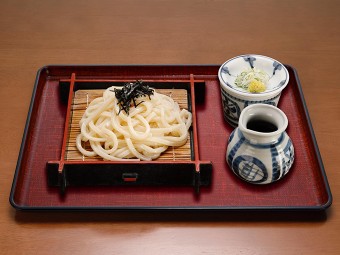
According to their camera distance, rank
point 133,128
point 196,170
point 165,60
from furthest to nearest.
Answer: point 165,60
point 133,128
point 196,170

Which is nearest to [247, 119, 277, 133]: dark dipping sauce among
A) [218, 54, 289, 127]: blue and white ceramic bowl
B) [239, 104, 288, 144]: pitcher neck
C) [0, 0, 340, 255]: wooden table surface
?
[239, 104, 288, 144]: pitcher neck

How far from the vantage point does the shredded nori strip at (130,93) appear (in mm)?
1456

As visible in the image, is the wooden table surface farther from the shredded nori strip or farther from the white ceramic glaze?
the shredded nori strip

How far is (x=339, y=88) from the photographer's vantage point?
1743 millimetres

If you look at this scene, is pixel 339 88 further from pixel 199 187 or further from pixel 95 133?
pixel 95 133

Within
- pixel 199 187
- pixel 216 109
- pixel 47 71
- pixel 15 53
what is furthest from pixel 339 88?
pixel 15 53

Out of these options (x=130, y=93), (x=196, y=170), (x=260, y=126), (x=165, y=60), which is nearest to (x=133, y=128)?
(x=130, y=93)

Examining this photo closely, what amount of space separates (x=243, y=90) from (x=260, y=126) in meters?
0.17

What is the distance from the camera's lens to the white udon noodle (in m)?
1.41

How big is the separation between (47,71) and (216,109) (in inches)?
23.1

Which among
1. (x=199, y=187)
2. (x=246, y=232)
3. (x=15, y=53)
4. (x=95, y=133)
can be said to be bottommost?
(x=246, y=232)

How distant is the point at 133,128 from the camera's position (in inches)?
57.0

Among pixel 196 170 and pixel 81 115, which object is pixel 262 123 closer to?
pixel 196 170

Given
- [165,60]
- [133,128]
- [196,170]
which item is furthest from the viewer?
[165,60]
